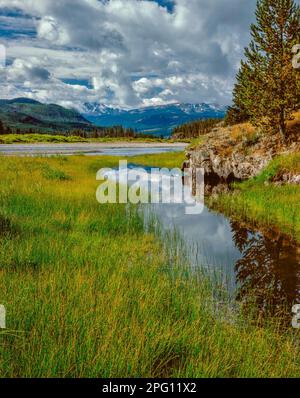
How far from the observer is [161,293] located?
23.7 ft

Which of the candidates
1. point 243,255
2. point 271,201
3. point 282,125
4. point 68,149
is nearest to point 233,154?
point 282,125

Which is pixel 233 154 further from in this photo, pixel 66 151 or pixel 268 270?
pixel 66 151

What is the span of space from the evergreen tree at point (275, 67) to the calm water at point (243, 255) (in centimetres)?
1223

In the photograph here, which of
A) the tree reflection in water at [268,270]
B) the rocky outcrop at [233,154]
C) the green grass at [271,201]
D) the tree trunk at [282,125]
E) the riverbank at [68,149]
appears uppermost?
the riverbank at [68,149]

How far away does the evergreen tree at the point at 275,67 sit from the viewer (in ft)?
82.7

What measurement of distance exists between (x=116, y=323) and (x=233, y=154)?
2574cm

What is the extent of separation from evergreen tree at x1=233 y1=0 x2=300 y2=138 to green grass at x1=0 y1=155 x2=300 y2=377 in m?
19.4

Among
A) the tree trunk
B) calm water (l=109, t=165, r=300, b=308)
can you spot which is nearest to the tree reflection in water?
calm water (l=109, t=165, r=300, b=308)

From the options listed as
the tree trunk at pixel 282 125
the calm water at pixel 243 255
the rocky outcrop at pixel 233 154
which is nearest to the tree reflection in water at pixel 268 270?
the calm water at pixel 243 255

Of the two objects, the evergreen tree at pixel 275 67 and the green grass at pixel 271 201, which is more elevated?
the evergreen tree at pixel 275 67

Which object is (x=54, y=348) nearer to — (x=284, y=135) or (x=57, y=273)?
(x=57, y=273)

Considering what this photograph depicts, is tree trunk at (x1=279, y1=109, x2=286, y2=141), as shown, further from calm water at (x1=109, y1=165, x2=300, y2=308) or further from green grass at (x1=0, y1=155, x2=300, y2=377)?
green grass at (x1=0, y1=155, x2=300, y2=377)

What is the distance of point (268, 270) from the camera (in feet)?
34.1

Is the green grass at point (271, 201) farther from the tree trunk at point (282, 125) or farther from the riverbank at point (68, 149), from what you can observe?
the riverbank at point (68, 149)
